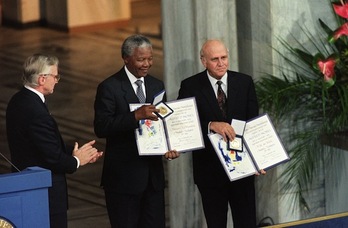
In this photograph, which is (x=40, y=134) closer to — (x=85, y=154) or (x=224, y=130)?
(x=85, y=154)

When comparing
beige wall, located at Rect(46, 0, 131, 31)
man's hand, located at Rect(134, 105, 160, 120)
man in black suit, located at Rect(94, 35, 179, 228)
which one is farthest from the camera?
beige wall, located at Rect(46, 0, 131, 31)

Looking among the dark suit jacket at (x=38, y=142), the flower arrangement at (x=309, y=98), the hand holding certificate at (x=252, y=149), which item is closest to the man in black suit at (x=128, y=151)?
the hand holding certificate at (x=252, y=149)

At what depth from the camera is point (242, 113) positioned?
891 centimetres

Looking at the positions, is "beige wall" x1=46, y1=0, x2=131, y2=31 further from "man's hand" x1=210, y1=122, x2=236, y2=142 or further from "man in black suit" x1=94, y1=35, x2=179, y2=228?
"man's hand" x1=210, y1=122, x2=236, y2=142

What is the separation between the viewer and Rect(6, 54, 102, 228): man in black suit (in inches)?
318

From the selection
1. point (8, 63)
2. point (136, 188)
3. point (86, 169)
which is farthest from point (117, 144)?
point (8, 63)

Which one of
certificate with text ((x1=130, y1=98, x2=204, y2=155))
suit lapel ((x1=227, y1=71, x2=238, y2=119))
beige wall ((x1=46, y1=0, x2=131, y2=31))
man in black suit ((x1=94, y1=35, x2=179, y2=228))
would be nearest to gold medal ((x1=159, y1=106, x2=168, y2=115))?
certificate with text ((x1=130, y1=98, x2=204, y2=155))

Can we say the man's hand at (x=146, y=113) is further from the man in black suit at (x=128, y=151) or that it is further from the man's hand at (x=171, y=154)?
the man's hand at (x=171, y=154)

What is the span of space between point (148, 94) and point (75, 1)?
460 inches

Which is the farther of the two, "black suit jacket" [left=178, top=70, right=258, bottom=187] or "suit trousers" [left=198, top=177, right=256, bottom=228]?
"suit trousers" [left=198, top=177, right=256, bottom=228]

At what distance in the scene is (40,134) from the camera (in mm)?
8070

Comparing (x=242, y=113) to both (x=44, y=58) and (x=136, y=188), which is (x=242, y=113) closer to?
(x=136, y=188)

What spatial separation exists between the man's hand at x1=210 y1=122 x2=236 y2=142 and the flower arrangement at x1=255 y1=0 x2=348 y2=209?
3.41 ft

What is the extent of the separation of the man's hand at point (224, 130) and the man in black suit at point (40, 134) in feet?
3.30
